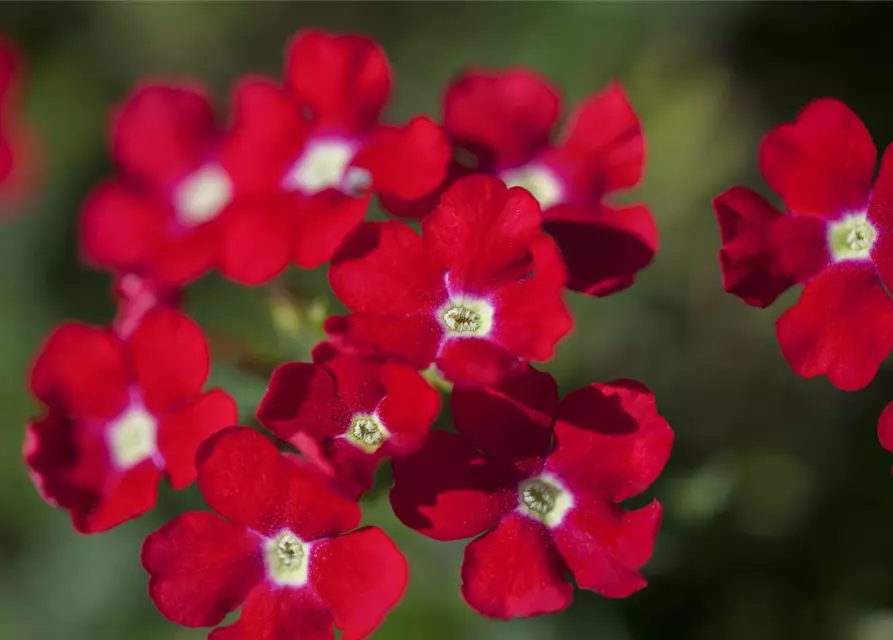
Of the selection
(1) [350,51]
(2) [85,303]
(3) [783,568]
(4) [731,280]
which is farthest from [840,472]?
(2) [85,303]

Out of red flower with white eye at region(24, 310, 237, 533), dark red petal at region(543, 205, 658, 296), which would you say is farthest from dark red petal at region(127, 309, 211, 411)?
dark red petal at region(543, 205, 658, 296)

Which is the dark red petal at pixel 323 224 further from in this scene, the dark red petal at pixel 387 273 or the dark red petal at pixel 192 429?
the dark red petal at pixel 192 429

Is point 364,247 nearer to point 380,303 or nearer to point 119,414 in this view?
point 380,303

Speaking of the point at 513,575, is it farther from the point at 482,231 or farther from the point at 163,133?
the point at 163,133

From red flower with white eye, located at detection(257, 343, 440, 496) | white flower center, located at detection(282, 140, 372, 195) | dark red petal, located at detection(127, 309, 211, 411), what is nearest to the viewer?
red flower with white eye, located at detection(257, 343, 440, 496)

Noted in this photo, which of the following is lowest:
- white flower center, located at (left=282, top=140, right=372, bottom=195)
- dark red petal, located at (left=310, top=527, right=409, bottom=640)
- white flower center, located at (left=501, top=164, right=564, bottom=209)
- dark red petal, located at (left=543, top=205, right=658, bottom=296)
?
dark red petal, located at (left=310, top=527, right=409, bottom=640)

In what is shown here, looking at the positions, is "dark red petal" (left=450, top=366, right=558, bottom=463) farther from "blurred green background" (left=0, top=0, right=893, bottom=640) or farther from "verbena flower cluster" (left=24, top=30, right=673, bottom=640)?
"blurred green background" (left=0, top=0, right=893, bottom=640)
